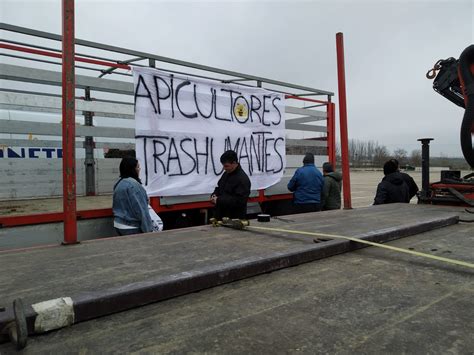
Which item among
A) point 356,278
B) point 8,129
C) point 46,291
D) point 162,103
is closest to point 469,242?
point 356,278

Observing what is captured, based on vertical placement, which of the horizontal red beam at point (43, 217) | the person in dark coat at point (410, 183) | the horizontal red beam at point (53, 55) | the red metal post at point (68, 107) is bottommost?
the horizontal red beam at point (43, 217)

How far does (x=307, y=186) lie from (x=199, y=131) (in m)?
1.83

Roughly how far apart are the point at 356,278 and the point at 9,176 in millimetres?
3633

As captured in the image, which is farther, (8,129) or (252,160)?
(252,160)

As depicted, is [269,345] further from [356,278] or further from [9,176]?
[9,176]

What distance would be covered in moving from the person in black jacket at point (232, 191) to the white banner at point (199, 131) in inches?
21.8

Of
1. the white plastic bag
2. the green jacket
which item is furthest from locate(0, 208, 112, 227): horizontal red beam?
the green jacket

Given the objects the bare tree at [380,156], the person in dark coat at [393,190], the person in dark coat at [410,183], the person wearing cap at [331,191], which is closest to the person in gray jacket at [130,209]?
the person wearing cap at [331,191]

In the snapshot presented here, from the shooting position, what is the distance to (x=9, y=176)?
3.81 m

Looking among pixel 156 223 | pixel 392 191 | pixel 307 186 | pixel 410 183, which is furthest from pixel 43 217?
pixel 410 183

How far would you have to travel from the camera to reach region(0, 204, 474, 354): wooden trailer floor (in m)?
1.19

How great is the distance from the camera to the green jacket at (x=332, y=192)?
579 centimetres

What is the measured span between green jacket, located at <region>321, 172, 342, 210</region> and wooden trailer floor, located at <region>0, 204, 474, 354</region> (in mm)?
3178

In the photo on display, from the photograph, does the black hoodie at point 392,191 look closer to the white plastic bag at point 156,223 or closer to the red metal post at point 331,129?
the red metal post at point 331,129
